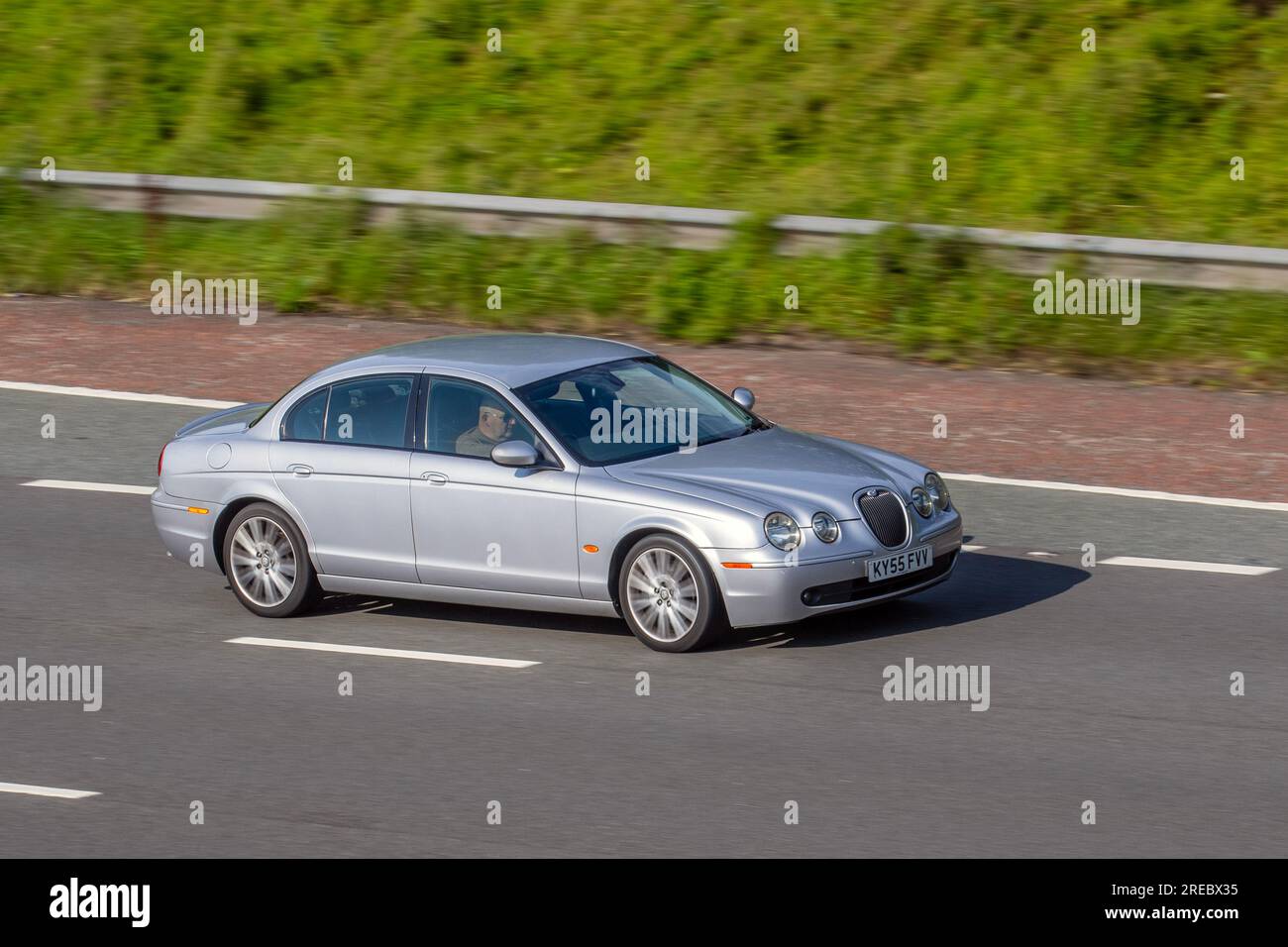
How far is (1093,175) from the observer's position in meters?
19.0

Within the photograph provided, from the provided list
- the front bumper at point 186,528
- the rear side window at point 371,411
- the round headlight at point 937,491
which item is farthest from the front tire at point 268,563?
the round headlight at point 937,491

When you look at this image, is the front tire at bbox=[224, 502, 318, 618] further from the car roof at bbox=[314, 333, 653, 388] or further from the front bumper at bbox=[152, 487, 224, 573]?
the car roof at bbox=[314, 333, 653, 388]

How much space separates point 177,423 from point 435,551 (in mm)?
5738

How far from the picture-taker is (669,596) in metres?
9.72

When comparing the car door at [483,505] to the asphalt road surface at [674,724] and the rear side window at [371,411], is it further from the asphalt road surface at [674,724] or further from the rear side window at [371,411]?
the asphalt road surface at [674,724]

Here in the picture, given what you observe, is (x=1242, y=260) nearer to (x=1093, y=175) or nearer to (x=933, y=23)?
(x=1093, y=175)

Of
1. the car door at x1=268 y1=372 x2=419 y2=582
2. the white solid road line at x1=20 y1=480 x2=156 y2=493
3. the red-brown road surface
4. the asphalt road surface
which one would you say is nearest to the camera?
the asphalt road surface

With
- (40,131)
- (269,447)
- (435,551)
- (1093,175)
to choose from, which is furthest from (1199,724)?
(40,131)

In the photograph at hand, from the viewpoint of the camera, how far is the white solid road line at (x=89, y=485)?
13695mm

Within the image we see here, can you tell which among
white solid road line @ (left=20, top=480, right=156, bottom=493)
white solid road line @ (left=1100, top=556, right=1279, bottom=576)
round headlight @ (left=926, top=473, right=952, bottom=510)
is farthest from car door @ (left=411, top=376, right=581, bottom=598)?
white solid road line @ (left=20, top=480, right=156, bottom=493)

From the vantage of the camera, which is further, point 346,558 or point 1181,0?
point 1181,0

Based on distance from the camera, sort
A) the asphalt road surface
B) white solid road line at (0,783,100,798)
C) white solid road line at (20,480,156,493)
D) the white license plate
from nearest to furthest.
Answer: the asphalt road surface → white solid road line at (0,783,100,798) → the white license plate → white solid road line at (20,480,156,493)

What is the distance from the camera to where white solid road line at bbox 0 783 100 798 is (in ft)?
26.1

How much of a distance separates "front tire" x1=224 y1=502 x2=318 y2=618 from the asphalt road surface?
14cm
